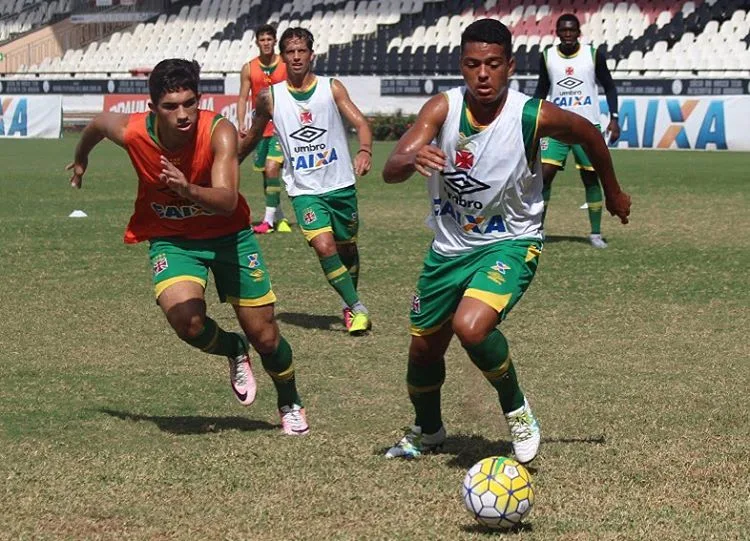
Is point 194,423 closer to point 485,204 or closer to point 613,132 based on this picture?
point 485,204

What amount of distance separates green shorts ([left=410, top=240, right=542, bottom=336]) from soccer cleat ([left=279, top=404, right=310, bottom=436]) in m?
0.94

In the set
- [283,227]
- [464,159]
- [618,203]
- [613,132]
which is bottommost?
[283,227]

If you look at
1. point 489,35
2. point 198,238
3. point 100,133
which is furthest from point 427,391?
point 100,133

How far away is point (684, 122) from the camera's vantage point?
3114 centimetres

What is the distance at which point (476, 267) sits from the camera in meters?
6.14

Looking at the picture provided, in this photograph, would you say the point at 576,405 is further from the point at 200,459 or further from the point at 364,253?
the point at 364,253

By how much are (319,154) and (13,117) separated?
3185 centimetres

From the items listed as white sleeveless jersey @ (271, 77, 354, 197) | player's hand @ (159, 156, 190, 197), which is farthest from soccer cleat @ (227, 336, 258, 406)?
white sleeveless jersey @ (271, 77, 354, 197)

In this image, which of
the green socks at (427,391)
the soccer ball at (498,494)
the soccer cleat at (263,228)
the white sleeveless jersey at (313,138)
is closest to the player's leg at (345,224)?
the white sleeveless jersey at (313,138)

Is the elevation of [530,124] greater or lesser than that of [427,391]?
greater

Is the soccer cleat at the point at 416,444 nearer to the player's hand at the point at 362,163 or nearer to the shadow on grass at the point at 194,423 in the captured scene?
the shadow on grass at the point at 194,423

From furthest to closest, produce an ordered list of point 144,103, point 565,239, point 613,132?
point 144,103
point 565,239
point 613,132

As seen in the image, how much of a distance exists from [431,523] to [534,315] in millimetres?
5373

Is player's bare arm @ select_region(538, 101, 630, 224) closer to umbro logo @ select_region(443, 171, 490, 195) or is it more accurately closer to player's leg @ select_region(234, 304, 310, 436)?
umbro logo @ select_region(443, 171, 490, 195)
